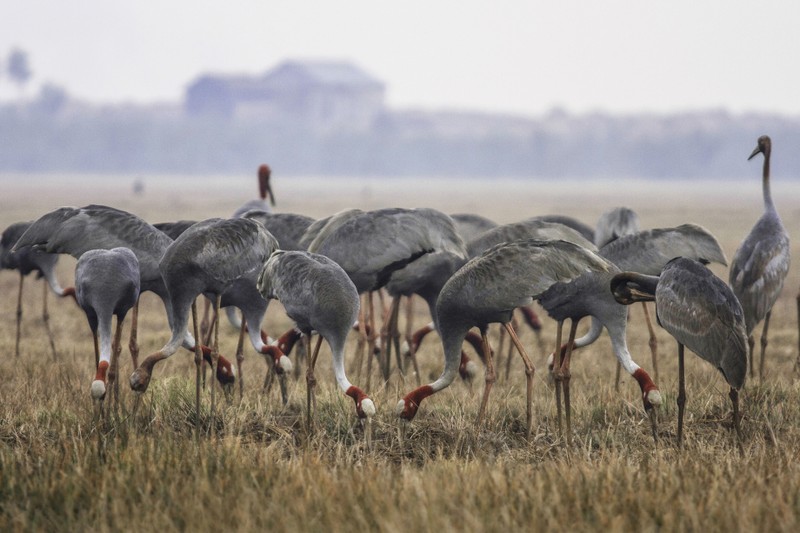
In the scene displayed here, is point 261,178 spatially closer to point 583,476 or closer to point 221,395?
point 221,395

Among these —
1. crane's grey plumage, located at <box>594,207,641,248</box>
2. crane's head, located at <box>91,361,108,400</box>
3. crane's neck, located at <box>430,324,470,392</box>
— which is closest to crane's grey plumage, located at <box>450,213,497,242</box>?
crane's grey plumage, located at <box>594,207,641,248</box>

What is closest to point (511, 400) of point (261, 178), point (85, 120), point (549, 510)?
point (549, 510)

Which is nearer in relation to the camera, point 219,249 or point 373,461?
point 373,461

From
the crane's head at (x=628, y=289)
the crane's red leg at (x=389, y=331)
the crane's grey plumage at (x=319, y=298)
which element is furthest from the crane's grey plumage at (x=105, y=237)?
the crane's head at (x=628, y=289)

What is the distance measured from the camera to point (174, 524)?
4.53 meters

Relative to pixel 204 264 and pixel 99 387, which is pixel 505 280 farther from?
pixel 99 387

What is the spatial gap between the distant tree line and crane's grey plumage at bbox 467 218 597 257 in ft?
486

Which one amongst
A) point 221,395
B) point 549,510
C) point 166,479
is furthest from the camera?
point 221,395

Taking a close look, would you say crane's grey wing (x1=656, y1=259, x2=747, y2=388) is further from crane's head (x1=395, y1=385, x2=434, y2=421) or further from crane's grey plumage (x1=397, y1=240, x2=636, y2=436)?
crane's head (x1=395, y1=385, x2=434, y2=421)

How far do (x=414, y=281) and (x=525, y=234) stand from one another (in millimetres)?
1053

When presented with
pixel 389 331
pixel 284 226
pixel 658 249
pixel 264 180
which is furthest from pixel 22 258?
pixel 658 249

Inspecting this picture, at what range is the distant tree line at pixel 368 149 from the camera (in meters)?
153

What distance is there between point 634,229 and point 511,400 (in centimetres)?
317

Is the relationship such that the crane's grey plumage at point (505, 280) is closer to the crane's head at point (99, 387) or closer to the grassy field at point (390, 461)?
the grassy field at point (390, 461)
